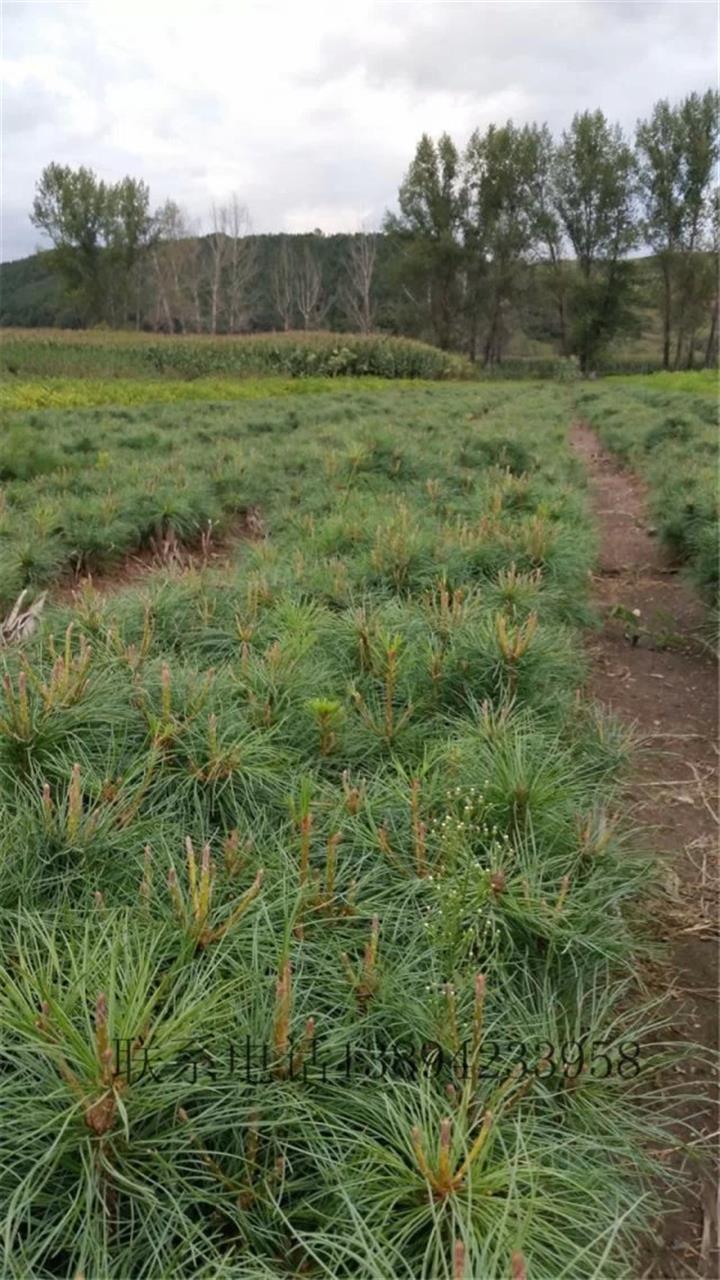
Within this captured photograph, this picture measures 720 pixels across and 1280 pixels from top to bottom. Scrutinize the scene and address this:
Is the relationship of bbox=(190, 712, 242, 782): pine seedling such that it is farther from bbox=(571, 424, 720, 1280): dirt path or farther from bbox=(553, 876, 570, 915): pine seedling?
bbox=(571, 424, 720, 1280): dirt path

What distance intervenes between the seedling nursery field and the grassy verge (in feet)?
4.65

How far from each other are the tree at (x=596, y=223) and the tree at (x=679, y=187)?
3.38 feet

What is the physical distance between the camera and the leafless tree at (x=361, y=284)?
49.7 metres

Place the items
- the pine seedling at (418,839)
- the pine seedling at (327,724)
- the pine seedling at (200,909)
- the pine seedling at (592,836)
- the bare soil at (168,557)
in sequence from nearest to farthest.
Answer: the pine seedling at (200,909)
the pine seedling at (418,839)
the pine seedling at (592,836)
the pine seedling at (327,724)
the bare soil at (168,557)

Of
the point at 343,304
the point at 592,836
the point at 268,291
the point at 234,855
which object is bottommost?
the point at 592,836

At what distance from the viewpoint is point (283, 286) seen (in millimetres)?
61469

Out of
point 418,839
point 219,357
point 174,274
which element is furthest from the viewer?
point 174,274

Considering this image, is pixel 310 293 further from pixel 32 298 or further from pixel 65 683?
pixel 65 683

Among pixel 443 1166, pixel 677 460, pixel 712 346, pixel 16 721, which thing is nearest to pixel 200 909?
pixel 443 1166

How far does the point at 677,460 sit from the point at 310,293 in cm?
5367

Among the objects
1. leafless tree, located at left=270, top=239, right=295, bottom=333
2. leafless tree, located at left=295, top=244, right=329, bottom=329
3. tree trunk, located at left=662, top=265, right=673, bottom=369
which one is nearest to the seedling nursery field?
tree trunk, located at left=662, top=265, right=673, bottom=369

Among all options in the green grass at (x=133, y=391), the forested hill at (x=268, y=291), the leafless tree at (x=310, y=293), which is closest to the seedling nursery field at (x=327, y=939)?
the green grass at (x=133, y=391)

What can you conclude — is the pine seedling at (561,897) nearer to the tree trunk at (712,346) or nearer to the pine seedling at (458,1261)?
the pine seedling at (458,1261)

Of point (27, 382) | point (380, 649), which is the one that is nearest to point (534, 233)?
point (27, 382)
